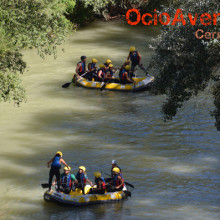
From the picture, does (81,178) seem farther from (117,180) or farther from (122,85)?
(122,85)

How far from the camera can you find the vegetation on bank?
1455cm

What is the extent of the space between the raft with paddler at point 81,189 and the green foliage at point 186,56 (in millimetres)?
2941

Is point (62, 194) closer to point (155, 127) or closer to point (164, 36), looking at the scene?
point (164, 36)

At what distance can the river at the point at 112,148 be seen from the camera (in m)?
16.6

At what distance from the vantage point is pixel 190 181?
1806cm

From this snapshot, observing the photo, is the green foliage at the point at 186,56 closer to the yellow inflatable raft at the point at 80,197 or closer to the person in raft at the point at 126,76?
the yellow inflatable raft at the point at 80,197

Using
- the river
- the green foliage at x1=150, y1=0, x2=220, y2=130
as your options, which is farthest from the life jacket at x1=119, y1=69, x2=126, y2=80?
the green foliage at x1=150, y1=0, x2=220, y2=130

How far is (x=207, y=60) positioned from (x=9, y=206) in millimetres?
7065

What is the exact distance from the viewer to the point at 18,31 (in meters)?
17.9

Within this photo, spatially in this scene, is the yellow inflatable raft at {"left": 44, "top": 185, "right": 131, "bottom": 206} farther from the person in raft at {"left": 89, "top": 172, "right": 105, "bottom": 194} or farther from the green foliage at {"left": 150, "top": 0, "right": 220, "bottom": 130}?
the green foliage at {"left": 150, "top": 0, "right": 220, "bottom": 130}

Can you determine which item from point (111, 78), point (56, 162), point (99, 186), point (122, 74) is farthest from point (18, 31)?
point (111, 78)

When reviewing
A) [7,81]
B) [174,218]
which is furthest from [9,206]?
[174,218]

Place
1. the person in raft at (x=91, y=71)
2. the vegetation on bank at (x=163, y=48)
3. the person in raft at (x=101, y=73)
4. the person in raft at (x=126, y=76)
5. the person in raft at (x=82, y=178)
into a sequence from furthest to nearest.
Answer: the person in raft at (x=91, y=71), the person in raft at (x=101, y=73), the person in raft at (x=126, y=76), the person in raft at (x=82, y=178), the vegetation on bank at (x=163, y=48)

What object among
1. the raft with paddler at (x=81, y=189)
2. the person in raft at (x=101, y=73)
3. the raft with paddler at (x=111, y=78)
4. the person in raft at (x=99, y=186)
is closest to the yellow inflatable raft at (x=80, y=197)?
the raft with paddler at (x=81, y=189)
